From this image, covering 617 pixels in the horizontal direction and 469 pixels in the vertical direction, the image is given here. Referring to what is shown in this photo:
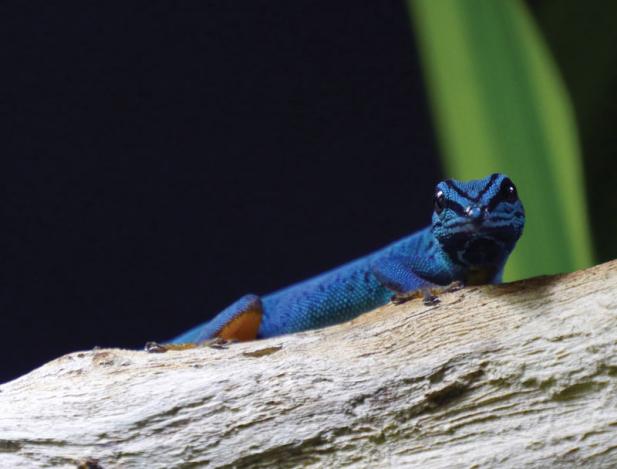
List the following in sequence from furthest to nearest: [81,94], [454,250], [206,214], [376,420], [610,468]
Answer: [206,214] < [81,94] < [454,250] < [376,420] < [610,468]

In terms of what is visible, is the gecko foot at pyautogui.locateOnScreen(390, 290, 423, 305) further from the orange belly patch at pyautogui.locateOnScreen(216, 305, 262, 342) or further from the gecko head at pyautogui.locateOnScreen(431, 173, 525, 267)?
the orange belly patch at pyautogui.locateOnScreen(216, 305, 262, 342)

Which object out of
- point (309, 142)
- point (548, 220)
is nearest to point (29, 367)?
point (309, 142)

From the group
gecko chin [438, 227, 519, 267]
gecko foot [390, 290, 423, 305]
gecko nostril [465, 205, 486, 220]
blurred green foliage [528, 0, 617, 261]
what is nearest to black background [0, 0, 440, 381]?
blurred green foliage [528, 0, 617, 261]

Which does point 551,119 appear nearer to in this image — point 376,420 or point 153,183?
point 376,420

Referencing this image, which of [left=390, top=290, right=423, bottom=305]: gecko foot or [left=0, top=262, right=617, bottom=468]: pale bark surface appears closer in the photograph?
[left=0, top=262, right=617, bottom=468]: pale bark surface

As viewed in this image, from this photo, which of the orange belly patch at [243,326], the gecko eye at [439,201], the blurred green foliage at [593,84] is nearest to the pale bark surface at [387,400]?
the gecko eye at [439,201]

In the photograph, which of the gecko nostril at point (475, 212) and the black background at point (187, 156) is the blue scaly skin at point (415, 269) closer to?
the gecko nostril at point (475, 212)
